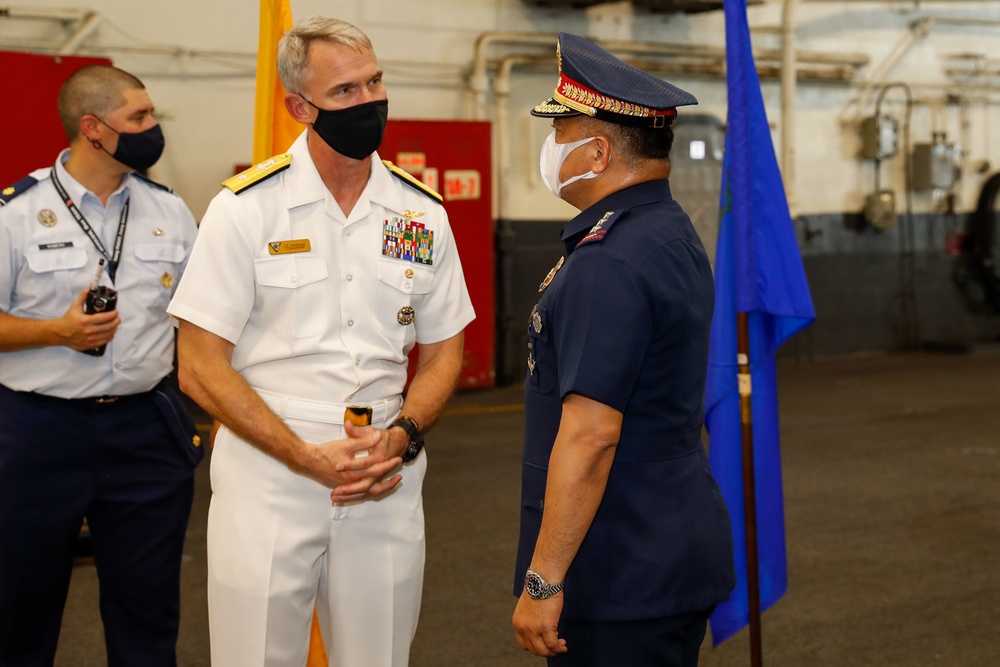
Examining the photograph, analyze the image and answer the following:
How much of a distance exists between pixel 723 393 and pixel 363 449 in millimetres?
1340

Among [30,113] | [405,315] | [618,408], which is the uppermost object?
[30,113]

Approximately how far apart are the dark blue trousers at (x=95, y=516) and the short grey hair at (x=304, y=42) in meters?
1.01

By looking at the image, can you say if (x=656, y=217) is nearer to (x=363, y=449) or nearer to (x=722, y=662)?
(x=363, y=449)

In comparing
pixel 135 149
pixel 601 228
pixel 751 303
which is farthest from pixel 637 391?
pixel 135 149

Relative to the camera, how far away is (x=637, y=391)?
1.81m

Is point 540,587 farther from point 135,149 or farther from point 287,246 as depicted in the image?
point 135,149

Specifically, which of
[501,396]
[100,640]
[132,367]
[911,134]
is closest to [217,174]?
[501,396]

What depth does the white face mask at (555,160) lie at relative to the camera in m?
1.91

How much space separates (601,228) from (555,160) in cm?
21

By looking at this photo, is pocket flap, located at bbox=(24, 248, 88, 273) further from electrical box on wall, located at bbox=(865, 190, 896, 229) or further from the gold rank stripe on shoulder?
electrical box on wall, located at bbox=(865, 190, 896, 229)

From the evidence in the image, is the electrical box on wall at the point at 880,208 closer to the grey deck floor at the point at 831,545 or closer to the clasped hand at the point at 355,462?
the grey deck floor at the point at 831,545

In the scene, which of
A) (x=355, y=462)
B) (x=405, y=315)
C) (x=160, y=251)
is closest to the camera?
(x=355, y=462)

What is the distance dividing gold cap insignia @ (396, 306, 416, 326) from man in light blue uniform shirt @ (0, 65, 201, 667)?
0.81m

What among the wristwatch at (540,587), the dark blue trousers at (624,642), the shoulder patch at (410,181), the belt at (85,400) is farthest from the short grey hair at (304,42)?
the dark blue trousers at (624,642)
